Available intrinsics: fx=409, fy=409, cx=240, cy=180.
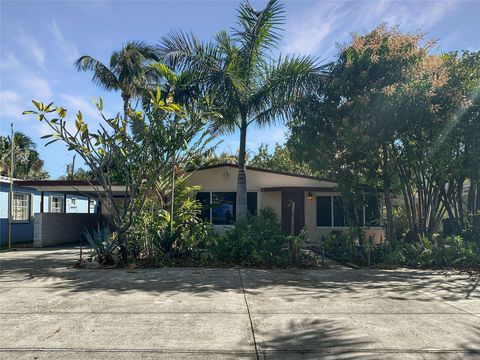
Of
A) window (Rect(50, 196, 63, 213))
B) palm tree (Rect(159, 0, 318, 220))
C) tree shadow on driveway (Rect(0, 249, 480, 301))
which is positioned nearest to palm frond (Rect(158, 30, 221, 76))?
palm tree (Rect(159, 0, 318, 220))

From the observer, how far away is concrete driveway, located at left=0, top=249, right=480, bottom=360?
4535 mm

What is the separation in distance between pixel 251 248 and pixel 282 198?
633 cm

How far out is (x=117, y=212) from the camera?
1065 cm

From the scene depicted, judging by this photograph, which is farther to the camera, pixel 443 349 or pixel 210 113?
pixel 210 113

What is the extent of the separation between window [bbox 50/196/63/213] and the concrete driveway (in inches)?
517

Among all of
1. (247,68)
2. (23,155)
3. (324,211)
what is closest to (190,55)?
(247,68)

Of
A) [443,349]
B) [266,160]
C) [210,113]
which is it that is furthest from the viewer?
[266,160]

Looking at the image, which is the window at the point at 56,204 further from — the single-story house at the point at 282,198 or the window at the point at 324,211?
the window at the point at 324,211

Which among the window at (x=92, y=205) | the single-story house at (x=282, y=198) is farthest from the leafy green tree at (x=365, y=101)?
the window at (x=92, y=205)

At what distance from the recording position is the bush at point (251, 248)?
10398mm

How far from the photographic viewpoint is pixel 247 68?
12.7m

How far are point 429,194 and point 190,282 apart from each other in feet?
26.6

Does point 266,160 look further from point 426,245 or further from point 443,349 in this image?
point 443,349

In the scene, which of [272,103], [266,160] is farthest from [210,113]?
[266,160]
